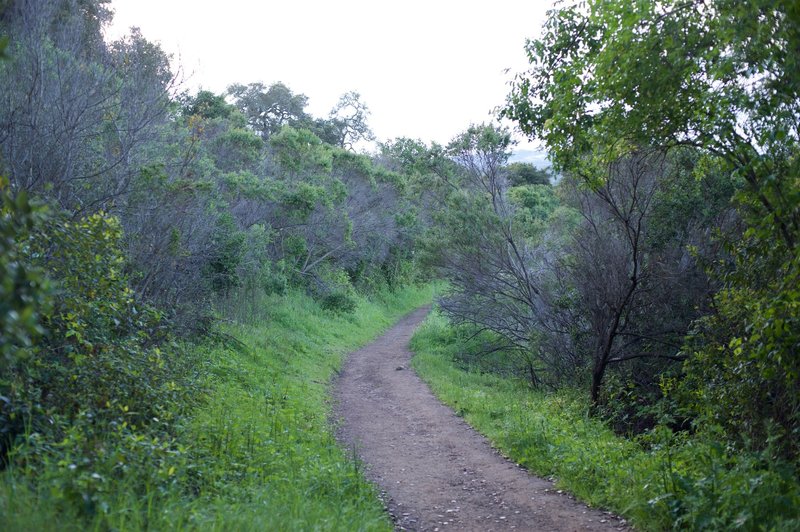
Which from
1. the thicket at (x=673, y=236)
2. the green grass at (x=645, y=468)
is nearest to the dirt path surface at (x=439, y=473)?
the green grass at (x=645, y=468)

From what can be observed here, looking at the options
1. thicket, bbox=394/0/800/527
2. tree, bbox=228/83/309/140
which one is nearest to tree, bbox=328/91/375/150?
tree, bbox=228/83/309/140

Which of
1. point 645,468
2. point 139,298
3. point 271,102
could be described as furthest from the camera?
point 271,102

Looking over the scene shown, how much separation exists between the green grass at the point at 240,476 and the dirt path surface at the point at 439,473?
1.67 feet

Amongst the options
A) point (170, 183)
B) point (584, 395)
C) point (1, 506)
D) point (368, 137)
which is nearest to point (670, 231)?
point (584, 395)

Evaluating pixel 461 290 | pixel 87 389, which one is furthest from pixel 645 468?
pixel 461 290

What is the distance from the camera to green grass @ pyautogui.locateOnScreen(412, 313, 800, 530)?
5488 mm

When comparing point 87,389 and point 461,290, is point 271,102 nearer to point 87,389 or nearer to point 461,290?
point 461,290

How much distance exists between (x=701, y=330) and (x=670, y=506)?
13.6 feet

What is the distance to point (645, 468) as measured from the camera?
7125 millimetres

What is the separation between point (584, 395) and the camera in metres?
12.6

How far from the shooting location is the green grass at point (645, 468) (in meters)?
5.49

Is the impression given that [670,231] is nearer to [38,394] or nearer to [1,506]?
[38,394]

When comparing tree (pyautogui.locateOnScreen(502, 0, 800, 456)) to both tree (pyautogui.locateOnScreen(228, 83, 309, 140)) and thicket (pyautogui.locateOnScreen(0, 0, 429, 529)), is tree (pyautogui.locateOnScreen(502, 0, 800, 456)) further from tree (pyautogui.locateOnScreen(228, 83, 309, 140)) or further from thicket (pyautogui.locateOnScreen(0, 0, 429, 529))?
tree (pyautogui.locateOnScreen(228, 83, 309, 140))

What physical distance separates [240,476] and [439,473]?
118 inches
